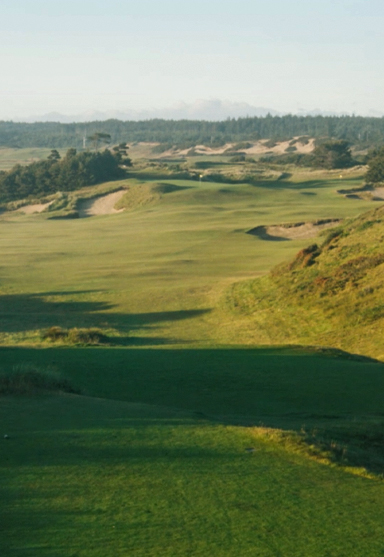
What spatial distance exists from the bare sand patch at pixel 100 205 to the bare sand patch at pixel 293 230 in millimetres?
30723

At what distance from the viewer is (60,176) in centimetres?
10869

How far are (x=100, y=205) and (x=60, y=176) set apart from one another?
63.7 ft

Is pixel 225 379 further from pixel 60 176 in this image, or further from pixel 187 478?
pixel 60 176

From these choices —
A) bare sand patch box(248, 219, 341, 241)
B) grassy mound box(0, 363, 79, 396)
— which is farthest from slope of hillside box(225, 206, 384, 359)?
bare sand patch box(248, 219, 341, 241)

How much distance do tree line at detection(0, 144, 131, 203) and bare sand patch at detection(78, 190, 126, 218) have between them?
13.8m

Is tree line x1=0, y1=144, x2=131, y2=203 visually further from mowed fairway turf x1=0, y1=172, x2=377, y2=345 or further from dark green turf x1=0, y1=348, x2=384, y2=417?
dark green turf x1=0, y1=348, x2=384, y2=417

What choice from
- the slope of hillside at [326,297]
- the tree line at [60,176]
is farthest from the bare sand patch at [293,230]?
the tree line at [60,176]

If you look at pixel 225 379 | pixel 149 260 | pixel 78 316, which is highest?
pixel 225 379

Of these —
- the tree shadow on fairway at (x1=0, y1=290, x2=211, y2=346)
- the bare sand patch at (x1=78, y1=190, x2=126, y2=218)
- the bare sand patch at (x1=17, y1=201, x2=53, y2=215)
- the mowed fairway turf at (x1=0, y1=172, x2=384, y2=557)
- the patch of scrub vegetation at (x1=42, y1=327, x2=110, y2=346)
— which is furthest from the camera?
the bare sand patch at (x1=17, y1=201, x2=53, y2=215)

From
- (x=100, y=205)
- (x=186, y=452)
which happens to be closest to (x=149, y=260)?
(x=186, y=452)

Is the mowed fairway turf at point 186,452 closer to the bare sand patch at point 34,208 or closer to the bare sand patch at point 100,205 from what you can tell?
the bare sand patch at point 100,205

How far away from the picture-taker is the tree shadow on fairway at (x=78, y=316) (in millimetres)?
28766

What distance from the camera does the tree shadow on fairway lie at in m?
28.8

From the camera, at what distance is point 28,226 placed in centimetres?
7438
